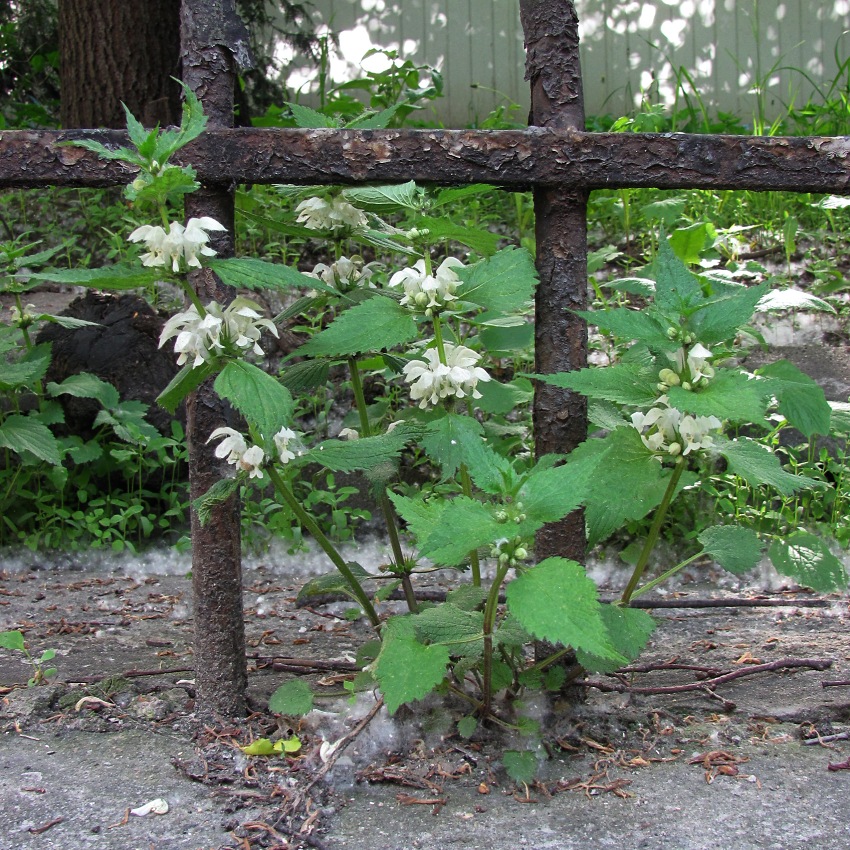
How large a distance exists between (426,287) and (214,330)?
1.30 ft

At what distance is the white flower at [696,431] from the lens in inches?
65.2

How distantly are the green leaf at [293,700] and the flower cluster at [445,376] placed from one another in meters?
0.61

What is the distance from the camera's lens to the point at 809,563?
6.38 feet

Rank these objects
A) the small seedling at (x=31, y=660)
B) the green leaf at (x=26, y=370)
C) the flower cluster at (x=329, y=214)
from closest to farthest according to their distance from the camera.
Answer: the flower cluster at (x=329, y=214)
the small seedling at (x=31, y=660)
the green leaf at (x=26, y=370)

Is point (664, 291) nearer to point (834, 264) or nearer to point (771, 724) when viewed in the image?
point (771, 724)

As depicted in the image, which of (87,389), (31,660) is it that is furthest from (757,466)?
(87,389)

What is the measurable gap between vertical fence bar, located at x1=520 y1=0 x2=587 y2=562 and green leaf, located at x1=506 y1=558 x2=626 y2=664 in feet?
1.65

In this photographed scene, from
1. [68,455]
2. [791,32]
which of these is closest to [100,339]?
[68,455]

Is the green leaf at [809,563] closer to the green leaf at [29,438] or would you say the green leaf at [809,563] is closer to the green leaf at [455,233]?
the green leaf at [455,233]

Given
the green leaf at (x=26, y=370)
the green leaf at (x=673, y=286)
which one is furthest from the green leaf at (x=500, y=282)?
the green leaf at (x=26, y=370)

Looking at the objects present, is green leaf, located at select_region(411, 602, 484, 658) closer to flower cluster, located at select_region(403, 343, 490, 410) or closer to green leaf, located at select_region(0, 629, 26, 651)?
flower cluster, located at select_region(403, 343, 490, 410)

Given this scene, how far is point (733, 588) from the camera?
2.93 metres

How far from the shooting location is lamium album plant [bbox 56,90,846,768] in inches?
58.2

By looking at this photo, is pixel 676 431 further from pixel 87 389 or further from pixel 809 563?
pixel 87 389
